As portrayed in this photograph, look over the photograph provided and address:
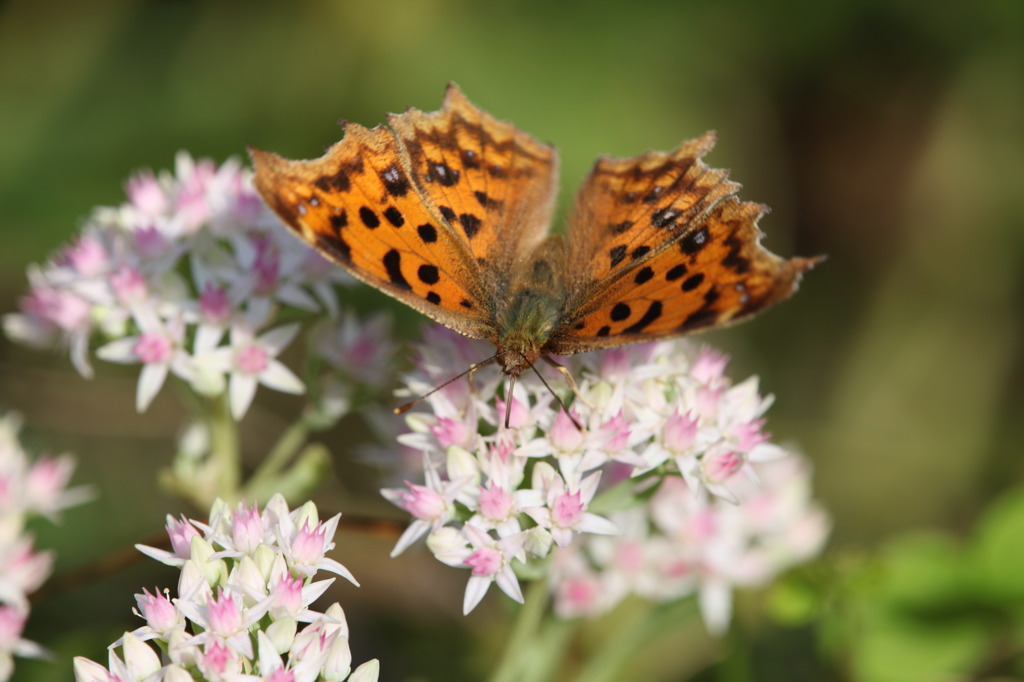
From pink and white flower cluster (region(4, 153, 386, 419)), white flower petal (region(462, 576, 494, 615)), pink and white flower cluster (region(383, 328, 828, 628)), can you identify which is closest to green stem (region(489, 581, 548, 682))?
pink and white flower cluster (region(383, 328, 828, 628))

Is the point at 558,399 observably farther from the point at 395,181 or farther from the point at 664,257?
the point at 395,181

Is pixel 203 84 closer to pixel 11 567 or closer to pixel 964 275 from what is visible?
pixel 11 567

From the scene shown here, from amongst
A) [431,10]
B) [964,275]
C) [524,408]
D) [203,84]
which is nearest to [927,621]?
[524,408]

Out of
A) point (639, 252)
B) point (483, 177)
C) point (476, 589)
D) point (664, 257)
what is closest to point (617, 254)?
point (639, 252)

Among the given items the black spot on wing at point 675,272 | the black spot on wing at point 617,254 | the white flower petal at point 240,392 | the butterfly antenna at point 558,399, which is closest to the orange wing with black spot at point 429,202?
the butterfly antenna at point 558,399

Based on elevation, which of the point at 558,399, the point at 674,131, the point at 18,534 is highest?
the point at 674,131

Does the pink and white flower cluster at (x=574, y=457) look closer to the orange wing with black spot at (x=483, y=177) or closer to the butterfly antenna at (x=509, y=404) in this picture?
the butterfly antenna at (x=509, y=404)

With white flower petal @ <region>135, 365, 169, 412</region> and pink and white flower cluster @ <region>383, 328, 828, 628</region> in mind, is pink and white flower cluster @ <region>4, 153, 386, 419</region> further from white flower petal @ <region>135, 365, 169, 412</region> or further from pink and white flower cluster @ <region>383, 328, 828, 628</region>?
pink and white flower cluster @ <region>383, 328, 828, 628</region>
